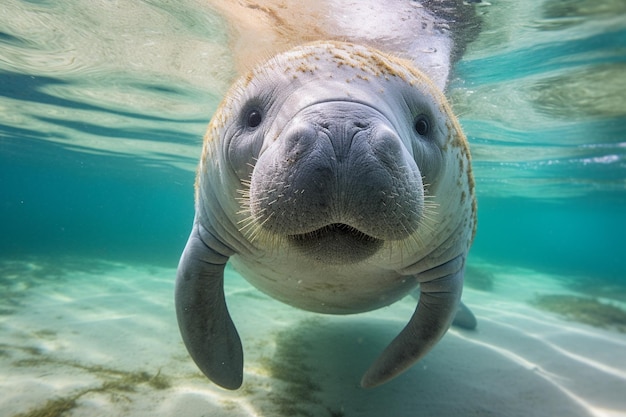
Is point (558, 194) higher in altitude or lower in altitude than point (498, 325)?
higher

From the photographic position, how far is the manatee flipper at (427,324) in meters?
3.01

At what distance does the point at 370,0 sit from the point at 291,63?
3.56m

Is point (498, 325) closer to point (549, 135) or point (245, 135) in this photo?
point (245, 135)

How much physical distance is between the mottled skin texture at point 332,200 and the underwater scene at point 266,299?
0.86 meters

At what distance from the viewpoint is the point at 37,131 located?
18.0 metres

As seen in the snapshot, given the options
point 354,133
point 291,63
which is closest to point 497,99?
point 291,63

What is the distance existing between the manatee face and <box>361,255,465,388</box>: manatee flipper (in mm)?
901

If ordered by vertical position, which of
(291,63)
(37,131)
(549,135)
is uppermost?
(549,135)

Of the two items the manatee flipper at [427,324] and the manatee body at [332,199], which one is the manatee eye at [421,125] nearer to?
the manatee body at [332,199]

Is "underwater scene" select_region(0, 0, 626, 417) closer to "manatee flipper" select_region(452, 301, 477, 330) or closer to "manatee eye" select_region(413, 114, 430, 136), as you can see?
"manatee flipper" select_region(452, 301, 477, 330)

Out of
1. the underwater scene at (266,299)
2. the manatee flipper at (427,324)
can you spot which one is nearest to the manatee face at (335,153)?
the manatee flipper at (427,324)

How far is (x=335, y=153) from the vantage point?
1629 millimetres

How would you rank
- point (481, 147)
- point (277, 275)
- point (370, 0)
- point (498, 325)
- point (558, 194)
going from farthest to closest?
point (558, 194) < point (481, 147) < point (498, 325) < point (370, 0) < point (277, 275)

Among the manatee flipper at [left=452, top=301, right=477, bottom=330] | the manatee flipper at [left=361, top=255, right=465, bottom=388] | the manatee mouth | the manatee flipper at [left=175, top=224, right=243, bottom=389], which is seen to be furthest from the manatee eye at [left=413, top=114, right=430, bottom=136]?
the manatee flipper at [left=452, top=301, right=477, bottom=330]
